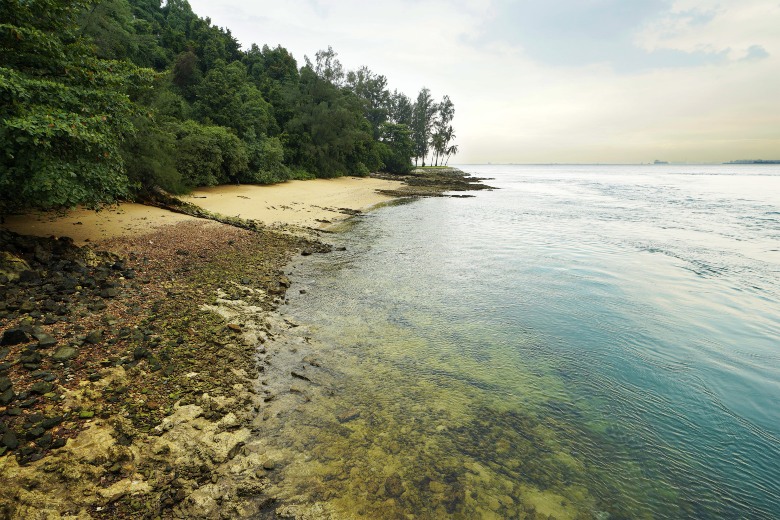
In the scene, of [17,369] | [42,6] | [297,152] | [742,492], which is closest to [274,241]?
[42,6]

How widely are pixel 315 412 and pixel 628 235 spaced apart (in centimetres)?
2490

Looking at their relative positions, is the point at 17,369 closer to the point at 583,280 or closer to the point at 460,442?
the point at 460,442

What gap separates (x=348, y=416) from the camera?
554 cm

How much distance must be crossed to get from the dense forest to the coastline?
221 centimetres

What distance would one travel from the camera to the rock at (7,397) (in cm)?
424

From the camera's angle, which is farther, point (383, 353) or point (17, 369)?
point (383, 353)

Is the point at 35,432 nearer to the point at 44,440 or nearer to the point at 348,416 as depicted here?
the point at 44,440

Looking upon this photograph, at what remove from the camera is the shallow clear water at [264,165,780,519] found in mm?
4477

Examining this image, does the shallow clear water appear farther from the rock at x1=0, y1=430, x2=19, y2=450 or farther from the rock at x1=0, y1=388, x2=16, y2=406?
the rock at x1=0, y1=388, x2=16, y2=406

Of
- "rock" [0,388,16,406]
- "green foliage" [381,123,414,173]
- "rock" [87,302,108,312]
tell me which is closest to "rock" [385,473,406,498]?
"rock" [0,388,16,406]

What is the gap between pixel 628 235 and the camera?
76.0ft

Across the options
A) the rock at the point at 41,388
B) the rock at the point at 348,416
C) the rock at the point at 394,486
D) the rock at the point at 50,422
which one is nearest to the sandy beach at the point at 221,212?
the rock at the point at 41,388

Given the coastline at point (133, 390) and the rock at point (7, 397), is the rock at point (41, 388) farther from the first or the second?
the rock at point (7, 397)

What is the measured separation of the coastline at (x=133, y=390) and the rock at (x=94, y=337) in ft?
0.05
